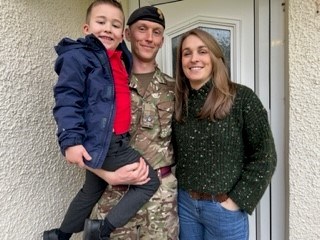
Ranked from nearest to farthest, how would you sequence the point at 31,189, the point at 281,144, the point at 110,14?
the point at 110,14 < the point at 31,189 < the point at 281,144

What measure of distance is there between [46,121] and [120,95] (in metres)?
0.45

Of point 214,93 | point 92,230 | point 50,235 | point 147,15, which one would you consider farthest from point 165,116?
point 50,235

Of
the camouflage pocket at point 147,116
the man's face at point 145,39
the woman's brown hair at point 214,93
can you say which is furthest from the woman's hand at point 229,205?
the man's face at point 145,39

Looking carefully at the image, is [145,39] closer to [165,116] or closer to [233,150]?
[165,116]

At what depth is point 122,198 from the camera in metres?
1.48

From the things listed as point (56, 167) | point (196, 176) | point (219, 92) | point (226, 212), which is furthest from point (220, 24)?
point (56, 167)

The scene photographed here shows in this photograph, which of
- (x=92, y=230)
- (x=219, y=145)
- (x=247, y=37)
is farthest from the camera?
(x=247, y=37)

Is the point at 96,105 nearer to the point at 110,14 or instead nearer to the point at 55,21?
the point at 110,14

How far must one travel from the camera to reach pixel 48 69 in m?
1.66

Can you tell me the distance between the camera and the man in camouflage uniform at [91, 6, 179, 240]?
156 cm

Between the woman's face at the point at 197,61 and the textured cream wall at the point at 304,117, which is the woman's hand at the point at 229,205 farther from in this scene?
the woman's face at the point at 197,61

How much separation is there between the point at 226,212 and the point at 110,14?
102cm

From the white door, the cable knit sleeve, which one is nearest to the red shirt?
the cable knit sleeve

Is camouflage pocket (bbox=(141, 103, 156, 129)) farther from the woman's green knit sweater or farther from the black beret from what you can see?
the black beret
